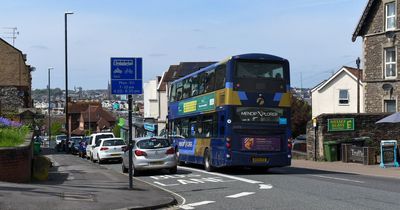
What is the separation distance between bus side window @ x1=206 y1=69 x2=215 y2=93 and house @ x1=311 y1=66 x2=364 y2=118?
1409 inches

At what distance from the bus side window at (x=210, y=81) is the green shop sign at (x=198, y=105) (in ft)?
0.86

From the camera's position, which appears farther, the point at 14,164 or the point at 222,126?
the point at 222,126

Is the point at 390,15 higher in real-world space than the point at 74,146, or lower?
higher

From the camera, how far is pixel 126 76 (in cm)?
1546

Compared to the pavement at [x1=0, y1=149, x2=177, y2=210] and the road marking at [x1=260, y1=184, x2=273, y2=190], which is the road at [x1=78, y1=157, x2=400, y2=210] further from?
the pavement at [x1=0, y1=149, x2=177, y2=210]

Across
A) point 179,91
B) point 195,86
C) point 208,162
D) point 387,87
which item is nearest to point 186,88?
point 179,91

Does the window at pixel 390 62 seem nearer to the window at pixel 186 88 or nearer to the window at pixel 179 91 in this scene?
the window at pixel 179 91

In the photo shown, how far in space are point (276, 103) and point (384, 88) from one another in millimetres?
19229

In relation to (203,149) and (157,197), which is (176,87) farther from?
(157,197)

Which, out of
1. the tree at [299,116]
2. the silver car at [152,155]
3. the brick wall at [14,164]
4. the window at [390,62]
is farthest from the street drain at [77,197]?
the tree at [299,116]

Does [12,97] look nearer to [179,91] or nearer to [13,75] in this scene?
[13,75]

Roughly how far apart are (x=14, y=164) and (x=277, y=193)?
23.3 ft

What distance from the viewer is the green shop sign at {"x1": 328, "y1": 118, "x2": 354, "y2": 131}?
3158 centimetres

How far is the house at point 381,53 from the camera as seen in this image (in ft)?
123
